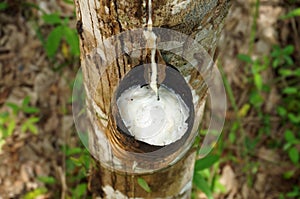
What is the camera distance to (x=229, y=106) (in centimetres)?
235

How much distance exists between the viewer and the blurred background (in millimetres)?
2027

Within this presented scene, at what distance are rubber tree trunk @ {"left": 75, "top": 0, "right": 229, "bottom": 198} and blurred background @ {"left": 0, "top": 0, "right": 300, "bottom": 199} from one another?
2.66 feet

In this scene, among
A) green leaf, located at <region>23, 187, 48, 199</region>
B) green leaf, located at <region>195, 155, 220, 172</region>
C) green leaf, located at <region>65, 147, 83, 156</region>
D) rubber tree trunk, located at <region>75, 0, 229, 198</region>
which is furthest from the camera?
green leaf, located at <region>23, 187, 48, 199</region>

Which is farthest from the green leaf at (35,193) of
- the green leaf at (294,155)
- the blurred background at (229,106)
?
the green leaf at (294,155)

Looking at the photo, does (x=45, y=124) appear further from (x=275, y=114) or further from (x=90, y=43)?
(x=90, y=43)

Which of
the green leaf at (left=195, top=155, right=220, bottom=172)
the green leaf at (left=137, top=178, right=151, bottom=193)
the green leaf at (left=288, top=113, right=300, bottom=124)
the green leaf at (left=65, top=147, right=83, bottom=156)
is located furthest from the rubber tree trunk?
the green leaf at (left=288, top=113, right=300, bottom=124)

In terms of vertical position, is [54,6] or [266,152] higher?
[54,6]

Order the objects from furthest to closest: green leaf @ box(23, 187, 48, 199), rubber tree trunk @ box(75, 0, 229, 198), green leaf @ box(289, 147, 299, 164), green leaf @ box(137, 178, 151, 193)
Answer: green leaf @ box(289, 147, 299, 164) → green leaf @ box(23, 187, 48, 199) → green leaf @ box(137, 178, 151, 193) → rubber tree trunk @ box(75, 0, 229, 198)

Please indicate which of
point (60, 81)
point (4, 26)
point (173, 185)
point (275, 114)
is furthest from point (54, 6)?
point (173, 185)

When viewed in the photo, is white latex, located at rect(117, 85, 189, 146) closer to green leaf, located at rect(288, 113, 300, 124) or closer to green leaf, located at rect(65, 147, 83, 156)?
green leaf, located at rect(65, 147, 83, 156)

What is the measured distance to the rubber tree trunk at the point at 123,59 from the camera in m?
0.73

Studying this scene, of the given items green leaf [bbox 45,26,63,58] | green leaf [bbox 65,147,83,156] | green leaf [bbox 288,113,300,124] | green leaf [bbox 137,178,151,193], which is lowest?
green leaf [bbox 65,147,83,156]

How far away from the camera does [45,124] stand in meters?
2.20

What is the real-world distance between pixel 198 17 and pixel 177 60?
3.9 inches
